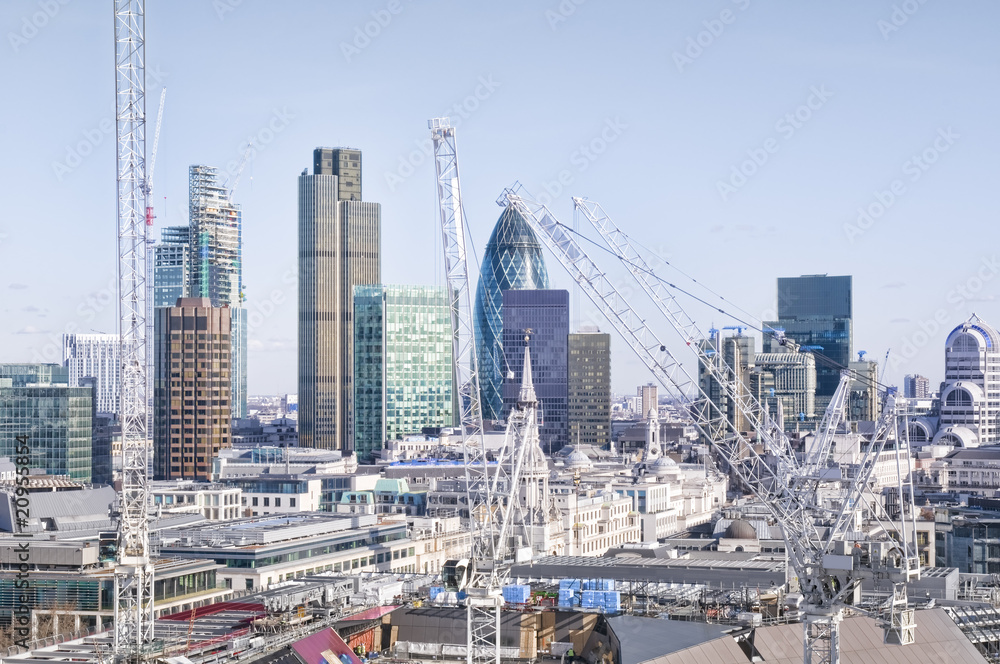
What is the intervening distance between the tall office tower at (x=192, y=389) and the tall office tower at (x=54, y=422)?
22.1 meters

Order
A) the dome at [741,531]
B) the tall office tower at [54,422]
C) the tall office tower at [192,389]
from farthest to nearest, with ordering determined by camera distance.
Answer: the tall office tower at [192,389] < the tall office tower at [54,422] < the dome at [741,531]

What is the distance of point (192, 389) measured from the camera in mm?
165875

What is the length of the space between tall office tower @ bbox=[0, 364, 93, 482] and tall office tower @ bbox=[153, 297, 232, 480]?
2208cm

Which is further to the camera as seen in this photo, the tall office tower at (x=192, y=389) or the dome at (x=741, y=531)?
the tall office tower at (x=192, y=389)

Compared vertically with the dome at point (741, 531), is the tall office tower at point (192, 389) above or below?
above

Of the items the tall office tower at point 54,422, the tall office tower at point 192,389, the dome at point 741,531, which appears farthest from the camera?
the tall office tower at point 192,389

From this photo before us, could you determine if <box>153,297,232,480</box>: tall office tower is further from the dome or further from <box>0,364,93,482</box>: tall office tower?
the dome

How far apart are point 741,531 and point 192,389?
7937 centimetres

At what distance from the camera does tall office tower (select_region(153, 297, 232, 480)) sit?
543 feet

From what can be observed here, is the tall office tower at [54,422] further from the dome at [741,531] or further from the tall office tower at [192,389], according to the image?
the dome at [741,531]

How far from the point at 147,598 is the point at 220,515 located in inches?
2167

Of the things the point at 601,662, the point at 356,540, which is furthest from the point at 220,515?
the point at 601,662

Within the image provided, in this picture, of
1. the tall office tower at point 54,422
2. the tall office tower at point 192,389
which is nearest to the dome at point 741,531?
the tall office tower at point 54,422

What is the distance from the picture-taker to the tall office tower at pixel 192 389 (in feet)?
543
